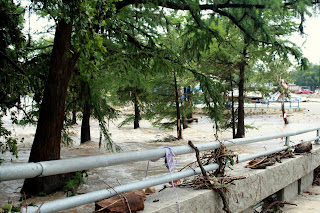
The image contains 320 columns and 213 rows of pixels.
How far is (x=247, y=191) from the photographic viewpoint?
3936 millimetres

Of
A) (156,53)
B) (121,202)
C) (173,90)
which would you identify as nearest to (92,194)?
(121,202)

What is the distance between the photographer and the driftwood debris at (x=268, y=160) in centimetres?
448

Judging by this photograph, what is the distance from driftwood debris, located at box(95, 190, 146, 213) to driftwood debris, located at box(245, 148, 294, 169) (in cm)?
226

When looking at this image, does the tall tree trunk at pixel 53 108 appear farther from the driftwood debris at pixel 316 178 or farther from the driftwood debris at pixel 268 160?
the driftwood debris at pixel 316 178

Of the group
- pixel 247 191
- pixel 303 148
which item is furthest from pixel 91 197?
pixel 303 148

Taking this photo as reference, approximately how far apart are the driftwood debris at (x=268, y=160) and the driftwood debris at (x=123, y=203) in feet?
7.41

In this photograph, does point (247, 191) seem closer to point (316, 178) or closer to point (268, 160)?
point (268, 160)

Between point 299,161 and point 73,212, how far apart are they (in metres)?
3.79

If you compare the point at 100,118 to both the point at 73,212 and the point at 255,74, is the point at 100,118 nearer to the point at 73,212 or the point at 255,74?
the point at 73,212

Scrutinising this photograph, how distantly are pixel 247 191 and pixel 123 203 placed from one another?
6.18 ft

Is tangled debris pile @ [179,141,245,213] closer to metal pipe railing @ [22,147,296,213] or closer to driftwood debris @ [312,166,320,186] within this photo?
metal pipe railing @ [22,147,296,213]

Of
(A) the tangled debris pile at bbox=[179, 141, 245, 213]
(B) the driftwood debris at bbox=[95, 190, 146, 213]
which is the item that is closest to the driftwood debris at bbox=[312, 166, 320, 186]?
(A) the tangled debris pile at bbox=[179, 141, 245, 213]

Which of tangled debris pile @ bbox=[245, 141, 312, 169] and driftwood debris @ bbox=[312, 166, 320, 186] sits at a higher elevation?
tangled debris pile @ bbox=[245, 141, 312, 169]

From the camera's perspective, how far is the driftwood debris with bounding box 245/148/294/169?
4.48m
